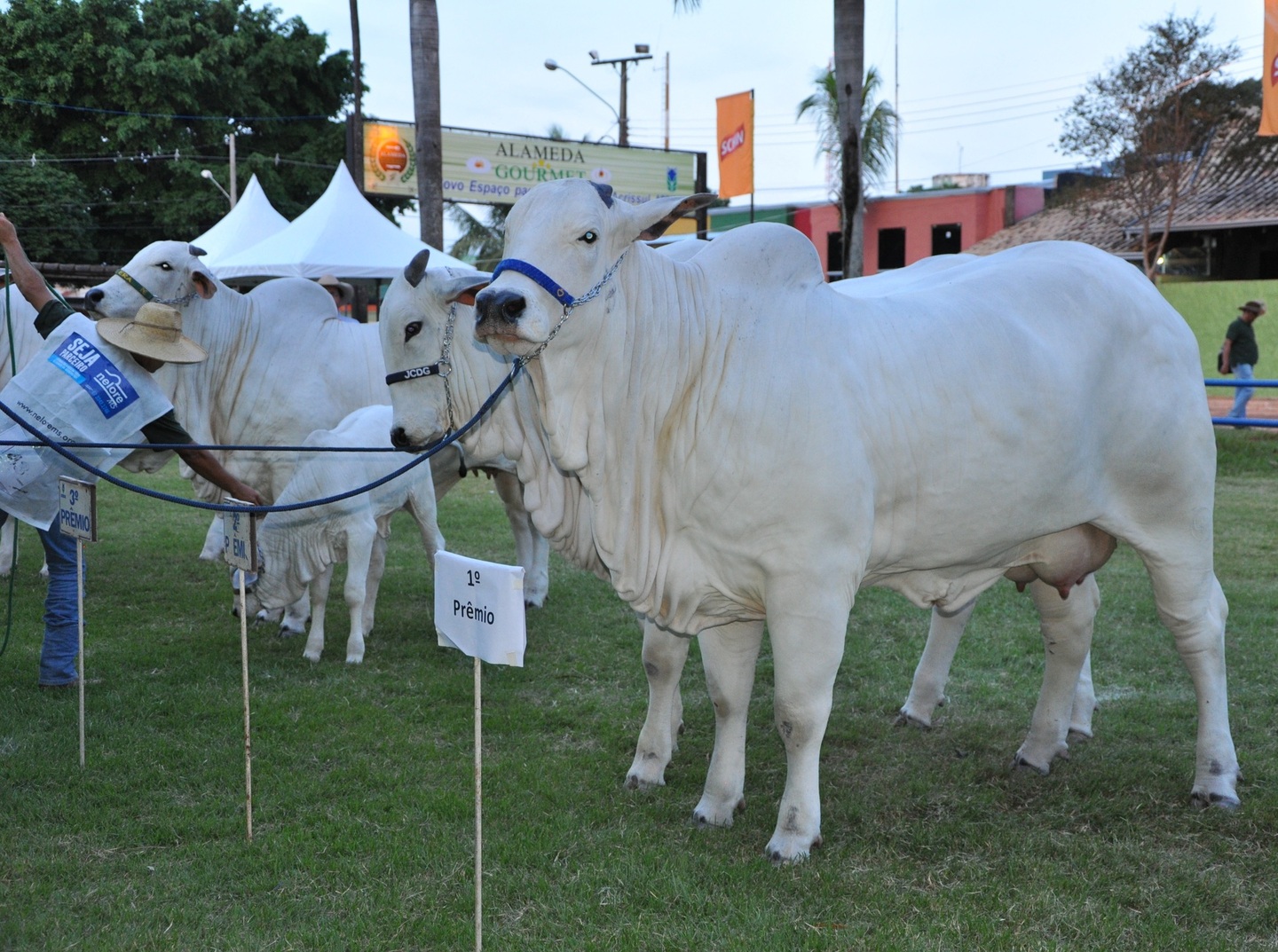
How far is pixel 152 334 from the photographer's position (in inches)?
193

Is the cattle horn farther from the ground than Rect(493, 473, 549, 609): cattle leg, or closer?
farther from the ground

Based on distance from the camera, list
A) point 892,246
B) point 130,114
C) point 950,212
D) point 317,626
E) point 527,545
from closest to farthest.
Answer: point 317,626
point 527,545
point 950,212
point 892,246
point 130,114

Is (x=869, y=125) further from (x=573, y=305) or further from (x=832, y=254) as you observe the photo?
(x=573, y=305)

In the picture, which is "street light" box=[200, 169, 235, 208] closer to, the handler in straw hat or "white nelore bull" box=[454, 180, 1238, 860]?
the handler in straw hat

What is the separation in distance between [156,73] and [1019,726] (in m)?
31.4

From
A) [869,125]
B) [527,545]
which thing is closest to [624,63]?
[869,125]

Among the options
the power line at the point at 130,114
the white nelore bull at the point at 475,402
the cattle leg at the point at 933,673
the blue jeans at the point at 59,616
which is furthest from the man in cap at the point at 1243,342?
the power line at the point at 130,114

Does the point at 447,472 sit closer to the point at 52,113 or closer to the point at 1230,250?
the point at 1230,250

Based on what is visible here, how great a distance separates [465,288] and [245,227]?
42.2ft

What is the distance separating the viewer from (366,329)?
7.27 meters

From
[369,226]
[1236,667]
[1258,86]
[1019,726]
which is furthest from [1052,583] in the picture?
[1258,86]

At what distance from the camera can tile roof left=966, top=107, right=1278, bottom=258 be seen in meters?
20.2

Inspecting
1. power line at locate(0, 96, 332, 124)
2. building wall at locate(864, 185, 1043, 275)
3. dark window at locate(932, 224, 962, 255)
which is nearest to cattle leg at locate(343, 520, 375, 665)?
building wall at locate(864, 185, 1043, 275)

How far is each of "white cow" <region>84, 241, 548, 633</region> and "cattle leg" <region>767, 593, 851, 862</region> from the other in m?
3.85
